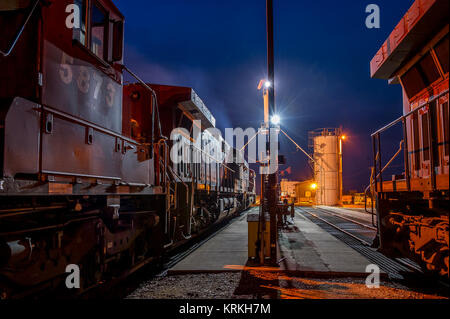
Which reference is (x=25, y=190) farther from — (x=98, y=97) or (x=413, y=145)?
(x=413, y=145)

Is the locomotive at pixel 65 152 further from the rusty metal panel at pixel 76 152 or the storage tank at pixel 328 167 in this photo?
the storage tank at pixel 328 167

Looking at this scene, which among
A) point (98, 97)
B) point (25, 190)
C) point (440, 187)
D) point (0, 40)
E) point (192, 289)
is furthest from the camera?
point (192, 289)

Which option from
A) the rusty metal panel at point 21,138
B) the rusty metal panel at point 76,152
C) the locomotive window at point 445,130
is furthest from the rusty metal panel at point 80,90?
the locomotive window at point 445,130

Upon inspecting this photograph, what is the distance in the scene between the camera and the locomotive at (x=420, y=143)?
4324mm

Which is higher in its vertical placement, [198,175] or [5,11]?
[5,11]

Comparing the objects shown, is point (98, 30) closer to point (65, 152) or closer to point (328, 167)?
point (65, 152)

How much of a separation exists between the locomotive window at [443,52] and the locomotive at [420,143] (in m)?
0.01

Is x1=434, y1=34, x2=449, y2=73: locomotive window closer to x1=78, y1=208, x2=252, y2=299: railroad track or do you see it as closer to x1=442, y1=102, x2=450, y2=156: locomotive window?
x1=442, y1=102, x2=450, y2=156: locomotive window

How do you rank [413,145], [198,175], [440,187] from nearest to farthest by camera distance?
1. [440,187]
2. [413,145]
3. [198,175]

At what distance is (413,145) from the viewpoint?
18.4 ft

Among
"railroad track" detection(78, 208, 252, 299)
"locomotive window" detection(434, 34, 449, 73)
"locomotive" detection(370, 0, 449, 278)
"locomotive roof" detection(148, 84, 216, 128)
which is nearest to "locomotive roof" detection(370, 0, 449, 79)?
"locomotive" detection(370, 0, 449, 278)

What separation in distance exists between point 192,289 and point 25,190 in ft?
10.7

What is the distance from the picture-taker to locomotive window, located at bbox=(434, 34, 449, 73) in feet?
14.9
